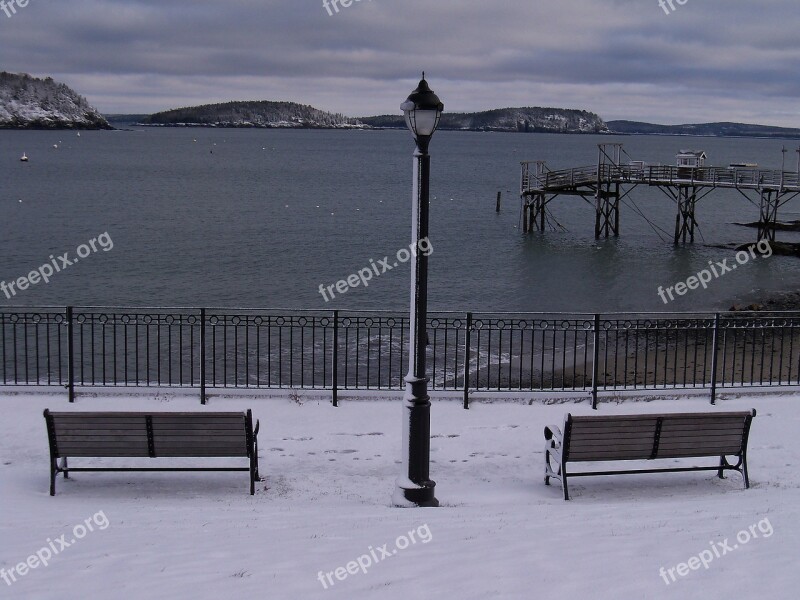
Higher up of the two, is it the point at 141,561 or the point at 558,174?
the point at 558,174

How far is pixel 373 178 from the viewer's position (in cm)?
11250

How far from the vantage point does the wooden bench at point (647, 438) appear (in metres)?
8.88

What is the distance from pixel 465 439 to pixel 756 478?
3.39 metres

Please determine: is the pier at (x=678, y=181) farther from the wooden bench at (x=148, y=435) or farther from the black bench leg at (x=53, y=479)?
the black bench leg at (x=53, y=479)

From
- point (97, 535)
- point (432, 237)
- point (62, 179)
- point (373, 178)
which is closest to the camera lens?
point (97, 535)

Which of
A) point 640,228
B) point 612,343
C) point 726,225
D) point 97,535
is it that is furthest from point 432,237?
point 97,535

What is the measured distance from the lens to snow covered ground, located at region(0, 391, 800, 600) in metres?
6.31

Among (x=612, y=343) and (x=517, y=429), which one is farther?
(x=612, y=343)

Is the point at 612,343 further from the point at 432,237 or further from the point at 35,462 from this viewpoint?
the point at 432,237
